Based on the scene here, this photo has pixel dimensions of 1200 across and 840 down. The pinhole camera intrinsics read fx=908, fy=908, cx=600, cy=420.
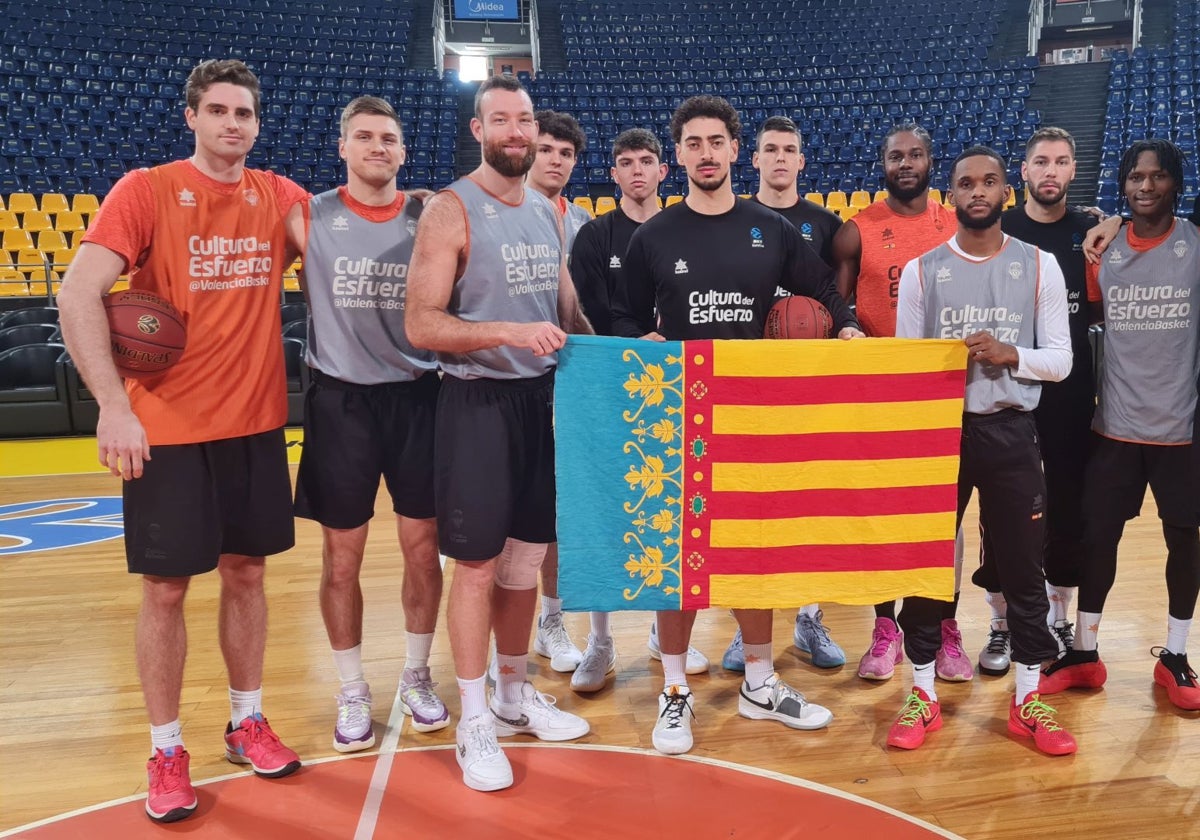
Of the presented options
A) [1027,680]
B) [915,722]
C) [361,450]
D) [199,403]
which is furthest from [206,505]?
[1027,680]

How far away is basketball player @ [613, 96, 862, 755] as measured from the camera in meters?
2.80

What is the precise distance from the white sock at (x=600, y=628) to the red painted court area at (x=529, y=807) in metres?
0.61

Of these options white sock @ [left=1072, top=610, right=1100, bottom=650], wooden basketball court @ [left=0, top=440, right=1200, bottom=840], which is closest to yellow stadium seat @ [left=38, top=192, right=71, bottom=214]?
wooden basketball court @ [left=0, top=440, right=1200, bottom=840]

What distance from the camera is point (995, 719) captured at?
297cm

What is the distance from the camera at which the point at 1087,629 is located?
3.18m

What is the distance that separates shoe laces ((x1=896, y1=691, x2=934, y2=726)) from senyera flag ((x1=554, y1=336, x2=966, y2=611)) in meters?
0.34

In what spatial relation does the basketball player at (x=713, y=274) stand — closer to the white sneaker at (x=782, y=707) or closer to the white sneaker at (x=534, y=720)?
the white sneaker at (x=782, y=707)

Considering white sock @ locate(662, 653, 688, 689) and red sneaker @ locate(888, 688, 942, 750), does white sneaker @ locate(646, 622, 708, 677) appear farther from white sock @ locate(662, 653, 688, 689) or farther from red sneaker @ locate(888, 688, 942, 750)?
red sneaker @ locate(888, 688, 942, 750)

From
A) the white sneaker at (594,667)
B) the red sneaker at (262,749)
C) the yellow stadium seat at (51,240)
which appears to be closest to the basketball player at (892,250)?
the white sneaker at (594,667)

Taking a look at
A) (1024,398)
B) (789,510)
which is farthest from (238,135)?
(1024,398)

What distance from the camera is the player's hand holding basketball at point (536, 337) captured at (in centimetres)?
247

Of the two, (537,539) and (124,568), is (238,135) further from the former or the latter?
(124,568)

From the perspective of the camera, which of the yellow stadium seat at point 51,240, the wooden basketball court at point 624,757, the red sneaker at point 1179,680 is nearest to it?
the wooden basketball court at point 624,757

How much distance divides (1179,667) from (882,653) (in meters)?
0.96
